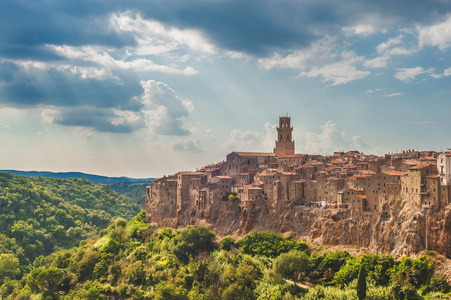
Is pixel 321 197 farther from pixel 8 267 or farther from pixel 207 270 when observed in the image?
pixel 8 267

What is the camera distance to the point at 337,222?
59750 mm

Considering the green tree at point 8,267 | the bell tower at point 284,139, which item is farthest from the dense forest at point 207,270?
the bell tower at point 284,139

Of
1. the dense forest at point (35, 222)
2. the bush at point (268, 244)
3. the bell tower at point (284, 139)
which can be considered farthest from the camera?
the dense forest at point (35, 222)

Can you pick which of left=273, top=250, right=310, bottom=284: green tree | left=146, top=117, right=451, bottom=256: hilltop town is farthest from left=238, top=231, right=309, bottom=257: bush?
left=273, top=250, right=310, bottom=284: green tree

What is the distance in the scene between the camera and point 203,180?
8212 cm

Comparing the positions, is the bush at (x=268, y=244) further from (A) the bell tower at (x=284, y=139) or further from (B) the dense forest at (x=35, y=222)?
(B) the dense forest at (x=35, y=222)

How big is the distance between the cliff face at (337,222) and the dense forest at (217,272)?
2.09 m

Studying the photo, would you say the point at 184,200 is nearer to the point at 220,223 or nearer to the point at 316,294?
the point at 220,223

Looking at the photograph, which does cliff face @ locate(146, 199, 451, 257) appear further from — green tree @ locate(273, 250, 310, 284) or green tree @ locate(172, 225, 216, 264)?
green tree @ locate(273, 250, 310, 284)

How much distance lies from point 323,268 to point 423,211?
1308 cm

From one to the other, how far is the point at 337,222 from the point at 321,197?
6.48m

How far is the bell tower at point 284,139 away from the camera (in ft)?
299

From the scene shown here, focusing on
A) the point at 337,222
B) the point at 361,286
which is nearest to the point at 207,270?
the point at 337,222

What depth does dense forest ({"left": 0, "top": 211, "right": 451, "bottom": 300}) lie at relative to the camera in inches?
1907
